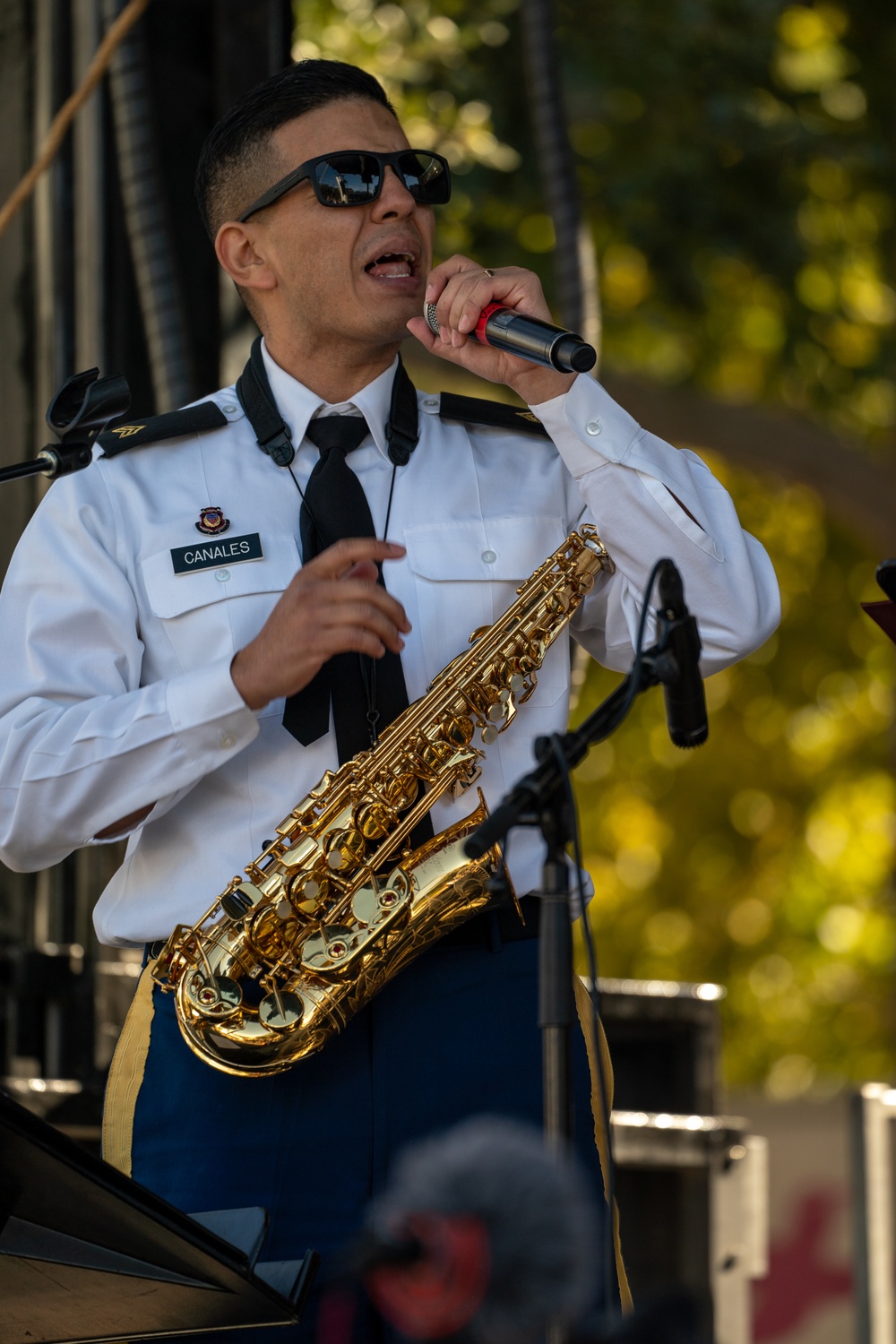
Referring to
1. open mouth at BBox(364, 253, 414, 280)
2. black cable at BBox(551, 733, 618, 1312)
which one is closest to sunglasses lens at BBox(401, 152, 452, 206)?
open mouth at BBox(364, 253, 414, 280)

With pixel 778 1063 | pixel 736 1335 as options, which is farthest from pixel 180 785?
pixel 778 1063

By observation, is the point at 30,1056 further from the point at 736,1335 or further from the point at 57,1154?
the point at 57,1154

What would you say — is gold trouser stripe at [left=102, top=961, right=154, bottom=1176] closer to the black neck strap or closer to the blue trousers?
the blue trousers

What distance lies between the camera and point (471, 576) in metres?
3.06

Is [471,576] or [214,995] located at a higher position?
[471,576]

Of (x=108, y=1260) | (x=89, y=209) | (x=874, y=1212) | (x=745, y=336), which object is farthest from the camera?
(x=745, y=336)

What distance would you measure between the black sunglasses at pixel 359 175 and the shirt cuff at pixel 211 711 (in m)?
0.91

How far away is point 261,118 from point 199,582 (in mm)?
966

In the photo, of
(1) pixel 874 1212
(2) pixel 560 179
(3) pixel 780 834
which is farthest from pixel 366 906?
(3) pixel 780 834

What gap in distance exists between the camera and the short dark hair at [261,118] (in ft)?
10.8

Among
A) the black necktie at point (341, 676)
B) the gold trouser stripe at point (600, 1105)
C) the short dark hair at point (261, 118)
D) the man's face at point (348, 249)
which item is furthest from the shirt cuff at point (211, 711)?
the short dark hair at point (261, 118)

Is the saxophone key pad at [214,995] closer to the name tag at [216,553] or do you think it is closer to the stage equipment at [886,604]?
the name tag at [216,553]

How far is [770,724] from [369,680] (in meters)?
8.39

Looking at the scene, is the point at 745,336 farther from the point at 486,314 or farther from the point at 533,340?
the point at 533,340
